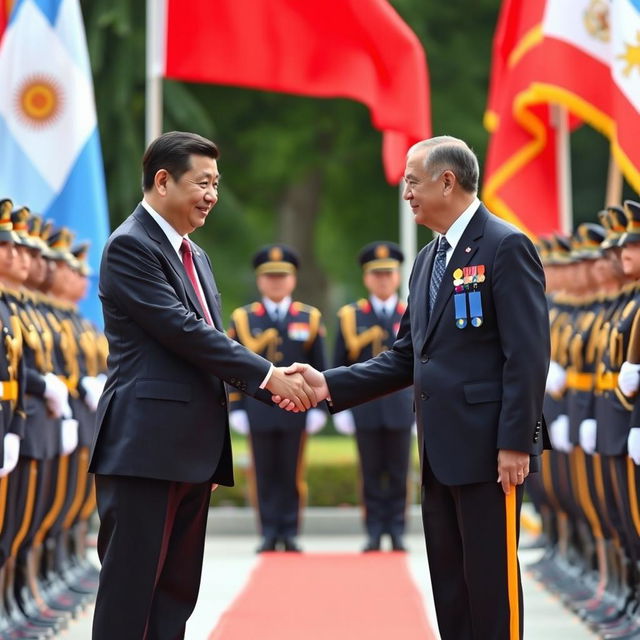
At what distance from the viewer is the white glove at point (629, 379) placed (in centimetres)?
720

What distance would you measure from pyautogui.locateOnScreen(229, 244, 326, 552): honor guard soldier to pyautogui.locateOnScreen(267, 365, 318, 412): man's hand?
6120 millimetres

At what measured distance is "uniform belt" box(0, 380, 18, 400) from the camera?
7.22 m

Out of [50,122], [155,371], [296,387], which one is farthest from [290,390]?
[50,122]

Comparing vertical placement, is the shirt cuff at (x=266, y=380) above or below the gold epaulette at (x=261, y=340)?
below

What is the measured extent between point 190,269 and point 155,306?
42cm

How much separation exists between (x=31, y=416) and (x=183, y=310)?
8.37ft

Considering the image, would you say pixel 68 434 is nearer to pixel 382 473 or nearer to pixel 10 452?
pixel 10 452

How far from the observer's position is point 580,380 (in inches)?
353

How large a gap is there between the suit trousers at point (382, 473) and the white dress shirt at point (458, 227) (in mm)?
6785

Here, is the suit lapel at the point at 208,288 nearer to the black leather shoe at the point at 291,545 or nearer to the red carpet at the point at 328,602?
the red carpet at the point at 328,602

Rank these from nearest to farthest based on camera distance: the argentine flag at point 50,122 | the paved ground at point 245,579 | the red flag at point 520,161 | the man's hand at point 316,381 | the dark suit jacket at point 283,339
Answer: the man's hand at point 316,381 < the paved ground at point 245,579 < the argentine flag at point 50,122 < the dark suit jacket at point 283,339 < the red flag at point 520,161

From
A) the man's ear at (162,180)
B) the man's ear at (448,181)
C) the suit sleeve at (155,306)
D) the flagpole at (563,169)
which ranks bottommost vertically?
the suit sleeve at (155,306)

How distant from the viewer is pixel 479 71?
20.5 metres

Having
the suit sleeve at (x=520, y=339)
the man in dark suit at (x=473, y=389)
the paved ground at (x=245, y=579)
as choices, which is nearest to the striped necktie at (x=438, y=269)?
the man in dark suit at (x=473, y=389)
